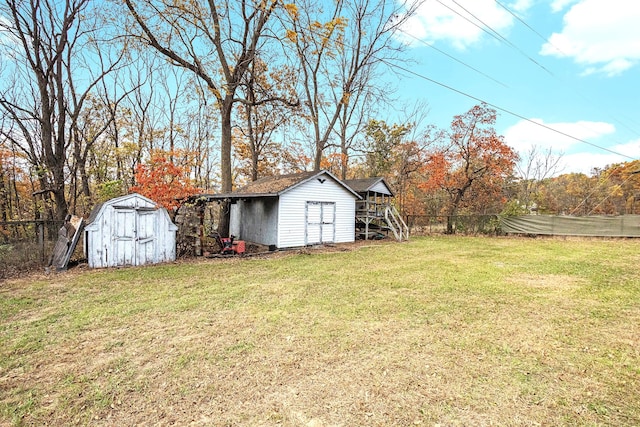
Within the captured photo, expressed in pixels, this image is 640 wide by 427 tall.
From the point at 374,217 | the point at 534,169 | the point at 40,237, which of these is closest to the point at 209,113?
the point at 374,217

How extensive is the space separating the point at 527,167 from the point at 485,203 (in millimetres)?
13884

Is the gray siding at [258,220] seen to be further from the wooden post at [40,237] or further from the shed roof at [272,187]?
the wooden post at [40,237]

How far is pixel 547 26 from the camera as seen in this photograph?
1155 centimetres

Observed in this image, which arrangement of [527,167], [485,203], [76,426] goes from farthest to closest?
[527,167] < [485,203] < [76,426]

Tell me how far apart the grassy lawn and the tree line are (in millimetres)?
5652

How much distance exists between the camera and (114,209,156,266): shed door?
325 inches

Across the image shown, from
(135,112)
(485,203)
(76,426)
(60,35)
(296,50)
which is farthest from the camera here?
(485,203)

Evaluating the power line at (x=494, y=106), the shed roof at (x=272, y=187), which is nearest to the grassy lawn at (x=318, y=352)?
the shed roof at (x=272, y=187)

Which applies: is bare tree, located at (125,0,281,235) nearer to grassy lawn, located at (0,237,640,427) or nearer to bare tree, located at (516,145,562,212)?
grassy lawn, located at (0,237,640,427)

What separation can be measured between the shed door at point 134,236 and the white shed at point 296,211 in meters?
3.18

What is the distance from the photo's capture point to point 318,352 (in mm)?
3543

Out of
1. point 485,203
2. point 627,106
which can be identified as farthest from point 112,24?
point 627,106

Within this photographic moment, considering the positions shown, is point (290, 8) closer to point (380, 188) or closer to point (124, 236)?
point (380, 188)

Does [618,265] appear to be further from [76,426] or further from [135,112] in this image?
[135,112]
